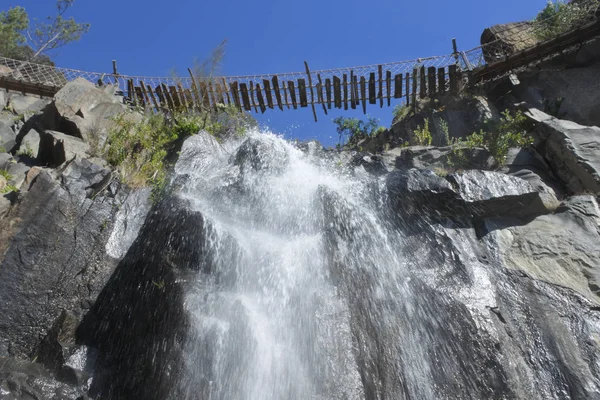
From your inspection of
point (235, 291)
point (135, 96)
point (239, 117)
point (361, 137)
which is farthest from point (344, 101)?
point (235, 291)

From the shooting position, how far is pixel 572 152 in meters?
7.78

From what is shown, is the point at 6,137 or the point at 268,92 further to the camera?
the point at 268,92

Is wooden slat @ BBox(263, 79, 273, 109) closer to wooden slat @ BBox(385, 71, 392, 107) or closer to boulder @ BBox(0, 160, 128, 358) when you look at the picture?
wooden slat @ BBox(385, 71, 392, 107)

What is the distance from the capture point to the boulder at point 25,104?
10.9 m

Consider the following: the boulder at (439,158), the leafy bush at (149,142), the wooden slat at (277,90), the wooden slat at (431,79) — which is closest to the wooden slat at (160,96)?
the leafy bush at (149,142)

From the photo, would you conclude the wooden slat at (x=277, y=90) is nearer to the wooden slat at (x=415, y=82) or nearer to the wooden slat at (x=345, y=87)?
the wooden slat at (x=345, y=87)

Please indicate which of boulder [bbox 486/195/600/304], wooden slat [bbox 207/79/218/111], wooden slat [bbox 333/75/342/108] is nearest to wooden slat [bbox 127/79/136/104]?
wooden slat [bbox 207/79/218/111]

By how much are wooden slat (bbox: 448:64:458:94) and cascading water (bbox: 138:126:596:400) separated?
5759mm

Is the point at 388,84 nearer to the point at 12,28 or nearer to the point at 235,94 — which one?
the point at 235,94

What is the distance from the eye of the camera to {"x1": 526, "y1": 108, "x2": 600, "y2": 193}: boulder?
7488 millimetres

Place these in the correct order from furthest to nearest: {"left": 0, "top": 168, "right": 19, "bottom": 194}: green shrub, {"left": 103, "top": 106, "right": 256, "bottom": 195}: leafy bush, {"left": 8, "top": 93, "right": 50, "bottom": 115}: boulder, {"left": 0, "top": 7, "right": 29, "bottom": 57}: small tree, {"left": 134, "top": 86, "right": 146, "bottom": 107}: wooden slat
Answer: {"left": 0, "top": 7, "right": 29, "bottom": 57}: small tree
{"left": 134, "top": 86, "right": 146, "bottom": 107}: wooden slat
{"left": 8, "top": 93, "right": 50, "bottom": 115}: boulder
{"left": 103, "top": 106, "right": 256, "bottom": 195}: leafy bush
{"left": 0, "top": 168, "right": 19, "bottom": 194}: green shrub

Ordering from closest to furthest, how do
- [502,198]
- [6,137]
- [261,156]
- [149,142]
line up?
[502,198]
[261,156]
[149,142]
[6,137]

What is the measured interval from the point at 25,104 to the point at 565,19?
13.4 metres

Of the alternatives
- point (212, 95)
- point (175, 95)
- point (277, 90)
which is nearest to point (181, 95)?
point (175, 95)
